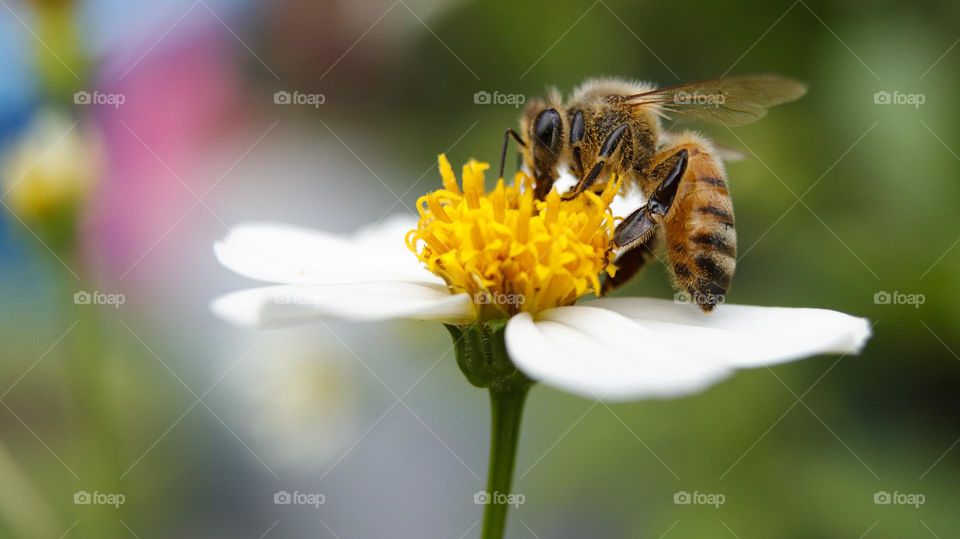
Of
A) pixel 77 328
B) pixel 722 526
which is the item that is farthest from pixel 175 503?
pixel 722 526

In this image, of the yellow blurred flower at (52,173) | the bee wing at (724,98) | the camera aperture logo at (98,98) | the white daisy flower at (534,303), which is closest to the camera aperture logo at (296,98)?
the camera aperture logo at (98,98)

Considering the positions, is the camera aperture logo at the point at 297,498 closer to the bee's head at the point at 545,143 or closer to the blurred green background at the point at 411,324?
the blurred green background at the point at 411,324

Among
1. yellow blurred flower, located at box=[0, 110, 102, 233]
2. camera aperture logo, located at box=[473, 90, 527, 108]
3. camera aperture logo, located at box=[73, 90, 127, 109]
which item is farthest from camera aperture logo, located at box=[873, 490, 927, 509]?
camera aperture logo, located at box=[73, 90, 127, 109]

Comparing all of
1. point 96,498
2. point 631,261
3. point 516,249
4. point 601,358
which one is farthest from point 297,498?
point 601,358

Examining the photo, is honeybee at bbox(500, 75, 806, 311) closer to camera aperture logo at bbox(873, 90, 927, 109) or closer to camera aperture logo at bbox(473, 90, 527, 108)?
camera aperture logo at bbox(873, 90, 927, 109)

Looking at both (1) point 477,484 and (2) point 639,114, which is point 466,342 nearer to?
(2) point 639,114
